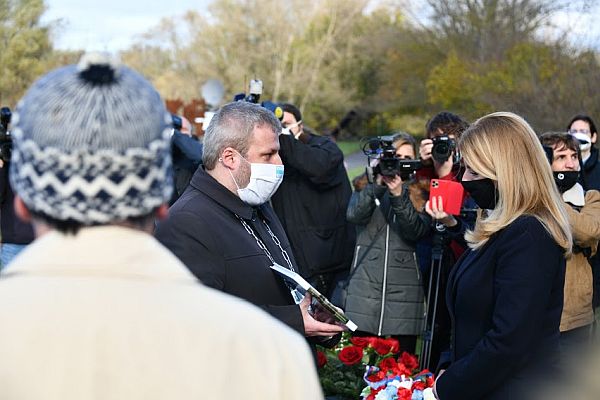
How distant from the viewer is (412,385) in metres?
4.49

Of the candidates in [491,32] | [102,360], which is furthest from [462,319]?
[491,32]

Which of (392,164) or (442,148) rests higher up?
(442,148)

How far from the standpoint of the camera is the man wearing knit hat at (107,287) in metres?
1.43

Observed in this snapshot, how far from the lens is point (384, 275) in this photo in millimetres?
5719

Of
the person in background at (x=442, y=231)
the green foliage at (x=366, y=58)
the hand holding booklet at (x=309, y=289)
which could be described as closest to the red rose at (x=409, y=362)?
the person in background at (x=442, y=231)

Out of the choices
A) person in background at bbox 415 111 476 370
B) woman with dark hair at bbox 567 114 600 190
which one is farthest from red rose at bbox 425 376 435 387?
woman with dark hair at bbox 567 114 600 190

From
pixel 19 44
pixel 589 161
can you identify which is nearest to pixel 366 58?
pixel 19 44

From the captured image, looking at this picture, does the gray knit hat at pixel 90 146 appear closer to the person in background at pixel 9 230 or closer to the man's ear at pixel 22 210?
the man's ear at pixel 22 210

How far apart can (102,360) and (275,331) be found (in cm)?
31

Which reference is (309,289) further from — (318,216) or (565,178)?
(318,216)

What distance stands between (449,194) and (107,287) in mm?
3904

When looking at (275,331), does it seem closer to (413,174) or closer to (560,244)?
(560,244)

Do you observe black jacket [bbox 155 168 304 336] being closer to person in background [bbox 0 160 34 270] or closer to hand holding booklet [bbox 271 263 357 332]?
hand holding booklet [bbox 271 263 357 332]

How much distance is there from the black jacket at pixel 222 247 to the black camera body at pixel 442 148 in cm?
231
